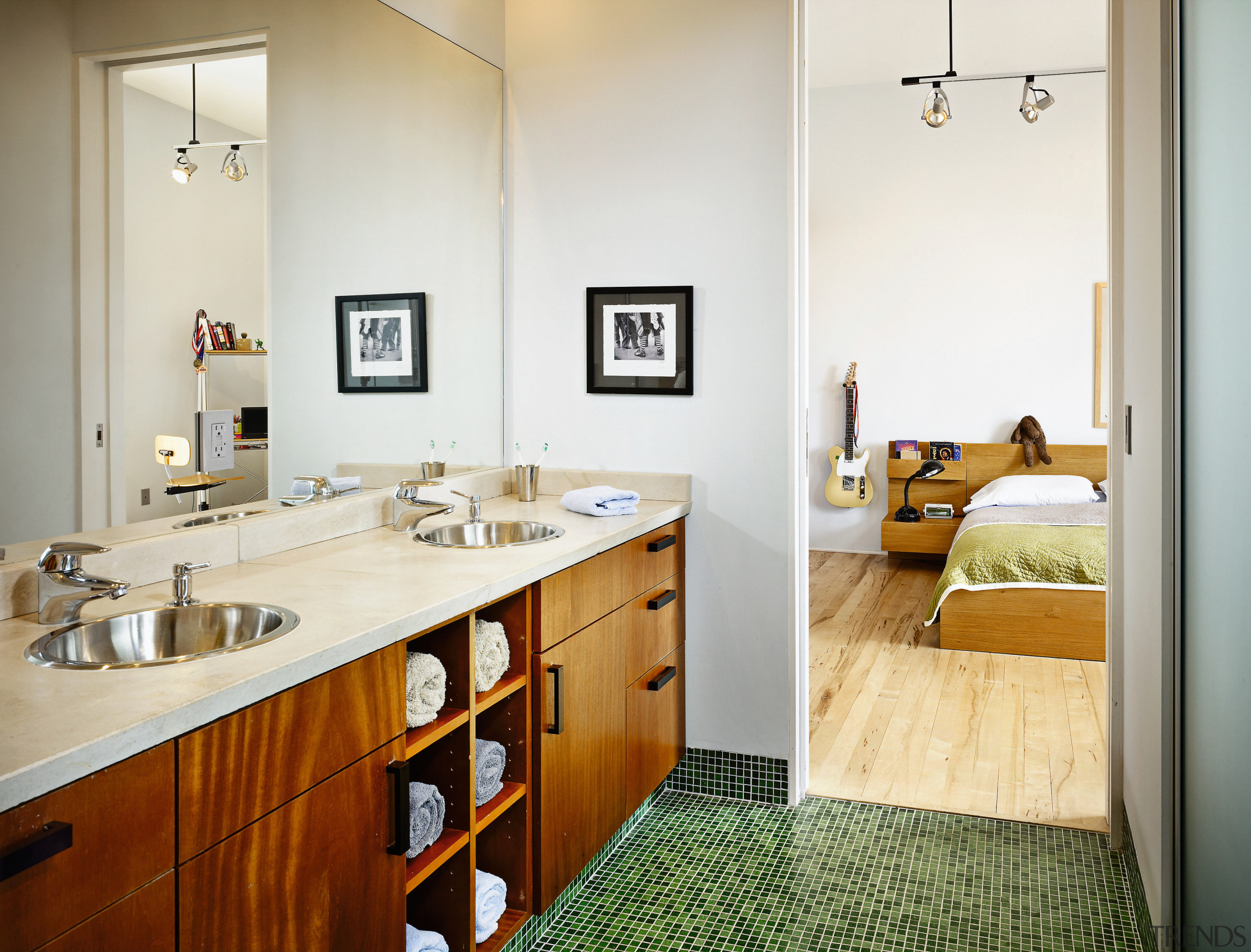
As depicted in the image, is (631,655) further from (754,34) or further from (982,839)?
(754,34)

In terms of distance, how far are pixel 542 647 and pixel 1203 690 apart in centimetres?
119

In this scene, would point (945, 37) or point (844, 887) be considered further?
point (945, 37)

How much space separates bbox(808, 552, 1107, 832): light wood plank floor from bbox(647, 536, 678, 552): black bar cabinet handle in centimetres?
90

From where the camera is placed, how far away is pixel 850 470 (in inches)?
246

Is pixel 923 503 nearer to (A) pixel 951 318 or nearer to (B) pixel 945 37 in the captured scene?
(A) pixel 951 318

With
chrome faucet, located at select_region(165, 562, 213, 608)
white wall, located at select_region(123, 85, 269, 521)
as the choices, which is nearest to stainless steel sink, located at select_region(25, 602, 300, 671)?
chrome faucet, located at select_region(165, 562, 213, 608)

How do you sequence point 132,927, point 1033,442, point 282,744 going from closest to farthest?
point 132,927
point 282,744
point 1033,442

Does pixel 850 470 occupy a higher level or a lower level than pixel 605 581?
higher

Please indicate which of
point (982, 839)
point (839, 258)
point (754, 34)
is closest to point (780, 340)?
point (754, 34)

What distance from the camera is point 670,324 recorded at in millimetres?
2854

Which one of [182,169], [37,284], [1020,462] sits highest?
[182,169]

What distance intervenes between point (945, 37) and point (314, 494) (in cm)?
447

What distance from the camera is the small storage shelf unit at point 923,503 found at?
6035 millimetres

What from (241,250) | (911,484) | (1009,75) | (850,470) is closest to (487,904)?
(241,250)
